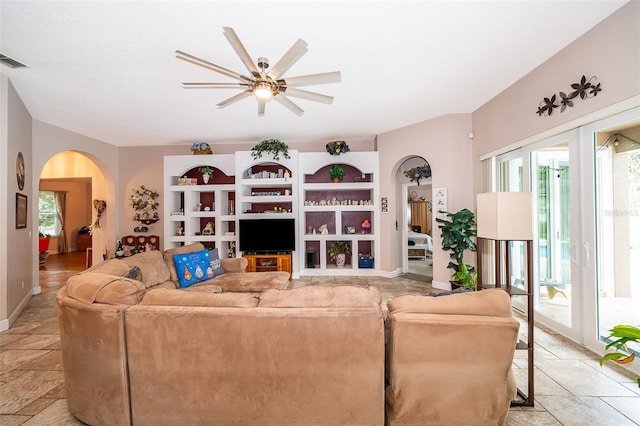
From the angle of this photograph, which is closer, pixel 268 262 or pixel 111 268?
pixel 111 268

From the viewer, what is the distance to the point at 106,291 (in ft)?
6.06

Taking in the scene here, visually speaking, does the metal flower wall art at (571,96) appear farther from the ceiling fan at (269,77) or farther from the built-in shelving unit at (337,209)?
the built-in shelving unit at (337,209)

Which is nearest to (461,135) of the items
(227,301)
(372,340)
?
(372,340)

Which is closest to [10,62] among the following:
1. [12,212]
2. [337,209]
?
[12,212]

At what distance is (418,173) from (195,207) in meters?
5.17

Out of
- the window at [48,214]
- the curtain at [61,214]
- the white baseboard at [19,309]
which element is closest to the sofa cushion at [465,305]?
the white baseboard at [19,309]

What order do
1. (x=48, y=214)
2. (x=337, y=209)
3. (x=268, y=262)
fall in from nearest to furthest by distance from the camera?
(x=268, y=262)
(x=337, y=209)
(x=48, y=214)

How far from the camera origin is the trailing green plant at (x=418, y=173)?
19.8 feet

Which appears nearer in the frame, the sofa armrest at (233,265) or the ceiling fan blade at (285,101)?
the ceiling fan blade at (285,101)

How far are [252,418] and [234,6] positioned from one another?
10.0 ft

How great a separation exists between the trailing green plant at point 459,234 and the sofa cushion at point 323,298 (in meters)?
3.34

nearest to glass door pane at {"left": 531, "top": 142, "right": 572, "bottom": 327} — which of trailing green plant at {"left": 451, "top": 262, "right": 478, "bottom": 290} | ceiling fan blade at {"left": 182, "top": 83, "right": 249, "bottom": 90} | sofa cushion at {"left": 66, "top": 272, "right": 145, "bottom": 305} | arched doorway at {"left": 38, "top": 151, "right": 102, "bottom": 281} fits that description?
trailing green plant at {"left": 451, "top": 262, "right": 478, "bottom": 290}

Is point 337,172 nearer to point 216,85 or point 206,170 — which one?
point 206,170

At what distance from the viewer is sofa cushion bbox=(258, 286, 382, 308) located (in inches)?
68.7
